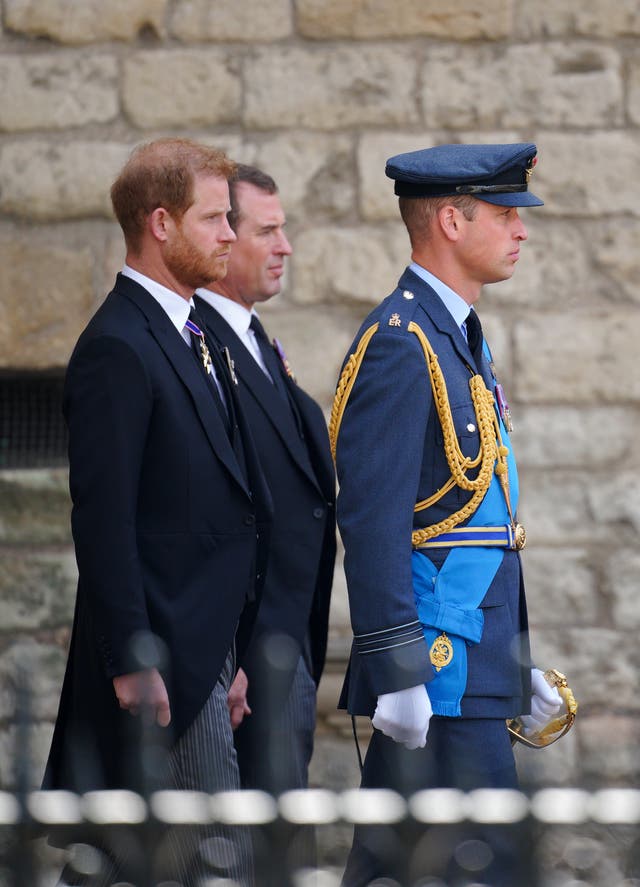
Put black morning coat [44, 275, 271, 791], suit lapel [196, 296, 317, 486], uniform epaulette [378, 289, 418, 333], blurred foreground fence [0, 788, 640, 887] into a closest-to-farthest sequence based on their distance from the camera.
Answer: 1. blurred foreground fence [0, 788, 640, 887]
2. black morning coat [44, 275, 271, 791]
3. uniform epaulette [378, 289, 418, 333]
4. suit lapel [196, 296, 317, 486]

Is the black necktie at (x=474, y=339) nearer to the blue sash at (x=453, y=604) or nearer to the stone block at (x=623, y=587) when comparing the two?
the blue sash at (x=453, y=604)

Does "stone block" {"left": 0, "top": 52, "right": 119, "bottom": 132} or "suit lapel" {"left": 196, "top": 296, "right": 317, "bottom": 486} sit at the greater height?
"stone block" {"left": 0, "top": 52, "right": 119, "bottom": 132}

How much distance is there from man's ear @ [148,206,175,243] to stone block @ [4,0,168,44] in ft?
5.94

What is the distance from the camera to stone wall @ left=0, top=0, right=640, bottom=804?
15.1 ft

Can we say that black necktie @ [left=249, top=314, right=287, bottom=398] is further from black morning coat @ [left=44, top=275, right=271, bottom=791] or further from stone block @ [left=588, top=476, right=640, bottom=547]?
stone block @ [left=588, top=476, right=640, bottom=547]

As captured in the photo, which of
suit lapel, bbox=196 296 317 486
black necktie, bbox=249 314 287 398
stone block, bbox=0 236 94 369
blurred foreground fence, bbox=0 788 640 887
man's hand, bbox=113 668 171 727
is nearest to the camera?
blurred foreground fence, bbox=0 788 640 887

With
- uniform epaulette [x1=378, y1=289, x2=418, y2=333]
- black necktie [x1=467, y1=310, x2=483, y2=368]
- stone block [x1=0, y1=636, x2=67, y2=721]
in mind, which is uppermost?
uniform epaulette [x1=378, y1=289, x2=418, y2=333]

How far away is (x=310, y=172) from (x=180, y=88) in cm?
47

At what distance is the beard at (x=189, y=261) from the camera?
307cm

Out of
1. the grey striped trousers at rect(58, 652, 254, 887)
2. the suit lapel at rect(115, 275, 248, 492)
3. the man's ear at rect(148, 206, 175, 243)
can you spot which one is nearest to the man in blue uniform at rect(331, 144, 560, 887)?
the suit lapel at rect(115, 275, 248, 492)

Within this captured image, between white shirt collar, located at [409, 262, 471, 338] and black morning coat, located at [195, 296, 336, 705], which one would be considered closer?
white shirt collar, located at [409, 262, 471, 338]

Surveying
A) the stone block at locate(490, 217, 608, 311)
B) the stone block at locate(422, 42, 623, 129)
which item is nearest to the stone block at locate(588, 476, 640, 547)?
the stone block at locate(490, 217, 608, 311)

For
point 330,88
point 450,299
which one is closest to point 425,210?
point 450,299

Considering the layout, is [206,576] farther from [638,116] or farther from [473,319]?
[638,116]
